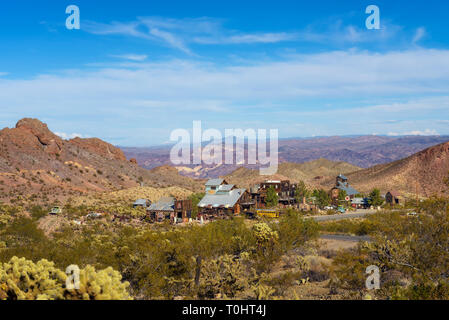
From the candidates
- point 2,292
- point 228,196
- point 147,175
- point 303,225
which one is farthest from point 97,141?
point 2,292

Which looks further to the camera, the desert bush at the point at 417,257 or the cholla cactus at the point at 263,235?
the cholla cactus at the point at 263,235

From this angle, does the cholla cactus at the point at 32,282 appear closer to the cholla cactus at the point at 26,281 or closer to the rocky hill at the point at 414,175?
the cholla cactus at the point at 26,281

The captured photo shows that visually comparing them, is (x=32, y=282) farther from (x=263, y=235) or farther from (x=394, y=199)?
(x=394, y=199)

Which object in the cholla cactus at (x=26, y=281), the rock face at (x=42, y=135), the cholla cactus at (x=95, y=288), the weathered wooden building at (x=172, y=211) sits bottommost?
the weathered wooden building at (x=172, y=211)

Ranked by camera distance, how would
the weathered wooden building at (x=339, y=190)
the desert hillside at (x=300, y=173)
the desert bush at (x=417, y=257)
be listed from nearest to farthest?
the desert bush at (x=417, y=257)
the weathered wooden building at (x=339, y=190)
the desert hillside at (x=300, y=173)

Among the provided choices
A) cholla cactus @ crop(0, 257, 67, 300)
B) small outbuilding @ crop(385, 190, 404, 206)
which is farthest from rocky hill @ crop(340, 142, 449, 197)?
cholla cactus @ crop(0, 257, 67, 300)

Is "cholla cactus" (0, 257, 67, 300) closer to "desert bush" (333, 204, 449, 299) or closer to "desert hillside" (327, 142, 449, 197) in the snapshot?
"desert bush" (333, 204, 449, 299)

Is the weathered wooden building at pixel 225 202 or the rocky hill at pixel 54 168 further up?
the rocky hill at pixel 54 168

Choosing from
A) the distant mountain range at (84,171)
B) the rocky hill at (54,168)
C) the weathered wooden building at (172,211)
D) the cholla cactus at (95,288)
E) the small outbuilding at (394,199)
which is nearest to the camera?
the cholla cactus at (95,288)

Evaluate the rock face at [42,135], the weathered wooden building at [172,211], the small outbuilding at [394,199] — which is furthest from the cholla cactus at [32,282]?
the rock face at [42,135]
